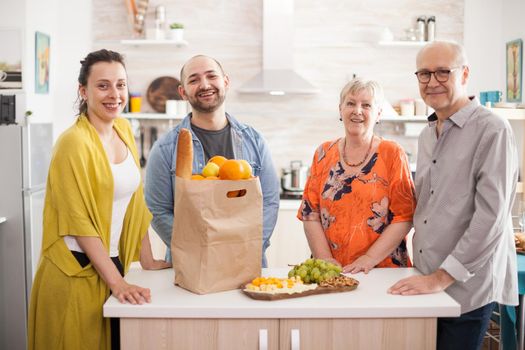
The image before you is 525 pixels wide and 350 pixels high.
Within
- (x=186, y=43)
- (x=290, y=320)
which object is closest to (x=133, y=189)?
(x=290, y=320)

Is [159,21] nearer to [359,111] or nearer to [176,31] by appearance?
[176,31]

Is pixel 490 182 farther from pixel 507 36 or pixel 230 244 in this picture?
pixel 507 36

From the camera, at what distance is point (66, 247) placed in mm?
2016

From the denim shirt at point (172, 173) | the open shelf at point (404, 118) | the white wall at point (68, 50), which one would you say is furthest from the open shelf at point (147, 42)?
the denim shirt at point (172, 173)

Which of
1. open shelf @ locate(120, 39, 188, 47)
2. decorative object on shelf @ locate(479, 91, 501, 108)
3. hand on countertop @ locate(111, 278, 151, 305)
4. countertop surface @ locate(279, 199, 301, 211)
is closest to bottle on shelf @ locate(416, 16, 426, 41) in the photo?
decorative object on shelf @ locate(479, 91, 501, 108)

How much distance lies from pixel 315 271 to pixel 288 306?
201mm

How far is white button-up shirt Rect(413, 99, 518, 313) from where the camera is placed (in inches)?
78.4

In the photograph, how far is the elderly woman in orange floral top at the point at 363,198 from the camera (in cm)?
229

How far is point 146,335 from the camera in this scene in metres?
1.83

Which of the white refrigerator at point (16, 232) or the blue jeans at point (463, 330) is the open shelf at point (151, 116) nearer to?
the white refrigerator at point (16, 232)

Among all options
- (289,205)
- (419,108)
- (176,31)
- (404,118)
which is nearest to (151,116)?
(176,31)

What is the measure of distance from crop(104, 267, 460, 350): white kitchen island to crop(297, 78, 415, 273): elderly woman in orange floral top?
1.29 ft

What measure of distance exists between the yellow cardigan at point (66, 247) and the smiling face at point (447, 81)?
1065 millimetres

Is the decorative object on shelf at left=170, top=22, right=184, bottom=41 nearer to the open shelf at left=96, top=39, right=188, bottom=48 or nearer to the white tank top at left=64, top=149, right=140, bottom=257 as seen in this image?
the open shelf at left=96, top=39, right=188, bottom=48
